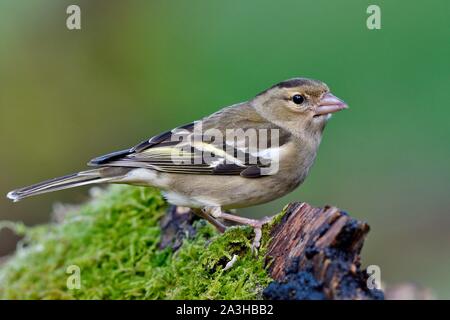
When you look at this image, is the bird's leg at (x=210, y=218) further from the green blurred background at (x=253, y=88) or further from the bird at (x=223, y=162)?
the green blurred background at (x=253, y=88)

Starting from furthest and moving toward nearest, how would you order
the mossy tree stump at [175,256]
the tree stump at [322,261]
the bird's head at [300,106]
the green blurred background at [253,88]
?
1. the green blurred background at [253,88]
2. the bird's head at [300,106]
3. the mossy tree stump at [175,256]
4. the tree stump at [322,261]

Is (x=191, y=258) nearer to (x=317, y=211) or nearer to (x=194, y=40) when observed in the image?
(x=317, y=211)

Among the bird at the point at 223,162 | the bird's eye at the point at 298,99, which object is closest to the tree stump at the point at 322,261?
the bird at the point at 223,162

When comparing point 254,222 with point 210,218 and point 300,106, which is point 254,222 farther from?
point 300,106

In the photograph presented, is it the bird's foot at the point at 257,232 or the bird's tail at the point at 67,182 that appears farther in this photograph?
the bird's tail at the point at 67,182

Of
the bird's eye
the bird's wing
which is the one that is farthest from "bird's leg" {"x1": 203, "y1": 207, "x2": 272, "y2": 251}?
the bird's eye

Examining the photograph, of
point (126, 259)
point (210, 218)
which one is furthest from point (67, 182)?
point (210, 218)
